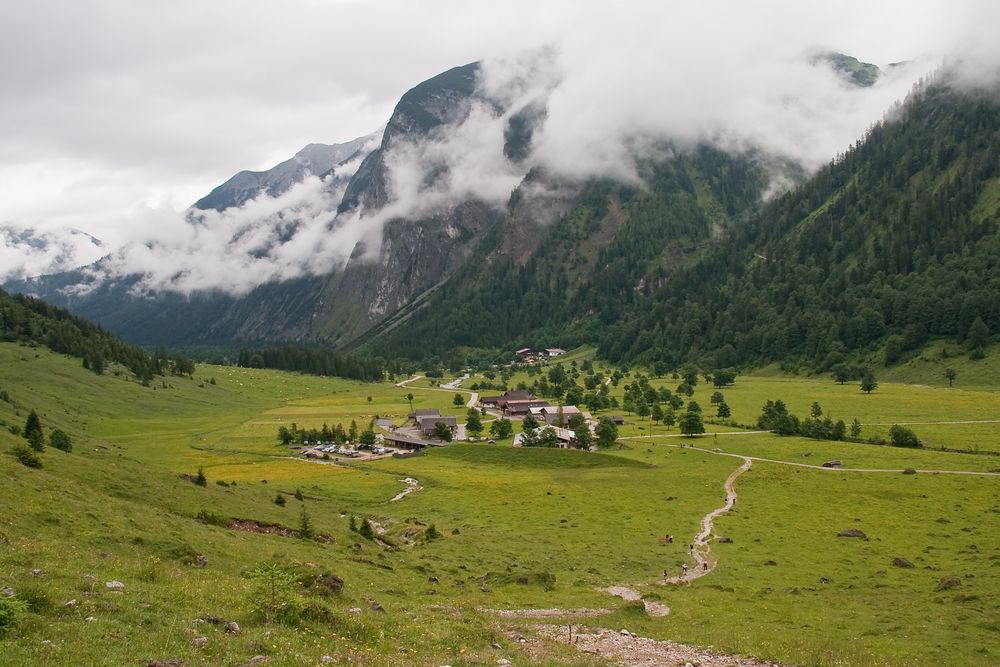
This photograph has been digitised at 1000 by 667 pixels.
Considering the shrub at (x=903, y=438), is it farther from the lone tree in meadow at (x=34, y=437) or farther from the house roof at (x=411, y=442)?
the lone tree in meadow at (x=34, y=437)

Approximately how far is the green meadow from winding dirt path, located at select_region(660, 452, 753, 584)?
1.04 m

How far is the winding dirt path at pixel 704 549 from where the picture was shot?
4659 centimetres

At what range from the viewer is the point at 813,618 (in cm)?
3556

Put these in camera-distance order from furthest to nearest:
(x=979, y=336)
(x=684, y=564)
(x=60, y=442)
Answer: (x=979, y=336), (x=60, y=442), (x=684, y=564)

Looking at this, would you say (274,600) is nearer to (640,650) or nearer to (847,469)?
(640,650)

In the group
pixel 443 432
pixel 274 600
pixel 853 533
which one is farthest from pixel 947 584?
pixel 443 432

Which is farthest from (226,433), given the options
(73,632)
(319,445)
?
(73,632)

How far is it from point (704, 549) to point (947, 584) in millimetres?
17459

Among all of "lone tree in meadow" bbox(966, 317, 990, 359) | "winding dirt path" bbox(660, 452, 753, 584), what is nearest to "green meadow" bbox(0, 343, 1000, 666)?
"winding dirt path" bbox(660, 452, 753, 584)

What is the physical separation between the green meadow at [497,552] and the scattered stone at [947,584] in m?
0.12

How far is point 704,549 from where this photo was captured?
179 ft

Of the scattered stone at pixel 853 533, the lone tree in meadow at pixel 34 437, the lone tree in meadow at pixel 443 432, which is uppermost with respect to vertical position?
the lone tree in meadow at pixel 34 437

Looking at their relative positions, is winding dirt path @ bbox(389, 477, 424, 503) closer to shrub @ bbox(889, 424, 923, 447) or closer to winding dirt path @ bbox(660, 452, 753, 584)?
winding dirt path @ bbox(660, 452, 753, 584)

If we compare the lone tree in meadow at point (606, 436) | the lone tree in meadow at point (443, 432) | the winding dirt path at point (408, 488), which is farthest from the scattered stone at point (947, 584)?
the lone tree in meadow at point (443, 432)
